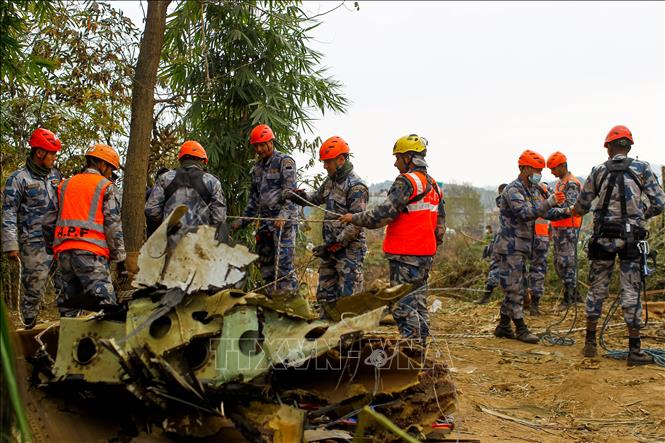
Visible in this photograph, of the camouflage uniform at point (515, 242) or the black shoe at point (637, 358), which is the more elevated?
the camouflage uniform at point (515, 242)

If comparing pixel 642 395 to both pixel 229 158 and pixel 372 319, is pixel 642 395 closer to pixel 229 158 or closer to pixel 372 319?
pixel 372 319

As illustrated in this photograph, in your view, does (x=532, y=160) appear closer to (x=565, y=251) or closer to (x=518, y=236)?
(x=518, y=236)

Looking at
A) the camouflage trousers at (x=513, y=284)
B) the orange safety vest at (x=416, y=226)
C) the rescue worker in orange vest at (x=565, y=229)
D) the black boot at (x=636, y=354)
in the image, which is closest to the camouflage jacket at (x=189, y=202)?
the orange safety vest at (x=416, y=226)

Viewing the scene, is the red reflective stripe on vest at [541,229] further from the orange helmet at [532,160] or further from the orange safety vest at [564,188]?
the orange helmet at [532,160]

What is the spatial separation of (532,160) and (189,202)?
427 cm

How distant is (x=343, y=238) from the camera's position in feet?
22.0

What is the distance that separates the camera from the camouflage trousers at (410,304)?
5.76 m

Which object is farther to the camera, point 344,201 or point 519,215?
point 519,215

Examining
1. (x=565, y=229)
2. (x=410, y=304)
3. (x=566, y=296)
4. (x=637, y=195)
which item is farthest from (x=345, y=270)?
(x=566, y=296)

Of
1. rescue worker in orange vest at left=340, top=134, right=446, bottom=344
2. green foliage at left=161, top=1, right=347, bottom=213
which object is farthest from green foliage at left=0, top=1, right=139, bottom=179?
rescue worker in orange vest at left=340, top=134, right=446, bottom=344

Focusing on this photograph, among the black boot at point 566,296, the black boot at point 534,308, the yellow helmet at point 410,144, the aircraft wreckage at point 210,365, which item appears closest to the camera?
the aircraft wreckage at point 210,365

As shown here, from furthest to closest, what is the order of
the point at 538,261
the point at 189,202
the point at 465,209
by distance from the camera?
the point at 465,209 → the point at 538,261 → the point at 189,202

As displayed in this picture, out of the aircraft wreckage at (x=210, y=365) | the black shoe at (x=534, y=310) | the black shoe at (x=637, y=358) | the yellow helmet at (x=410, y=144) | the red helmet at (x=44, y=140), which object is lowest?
the black shoe at (x=637, y=358)

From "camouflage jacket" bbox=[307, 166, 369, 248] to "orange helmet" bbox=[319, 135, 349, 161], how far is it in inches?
10.7
